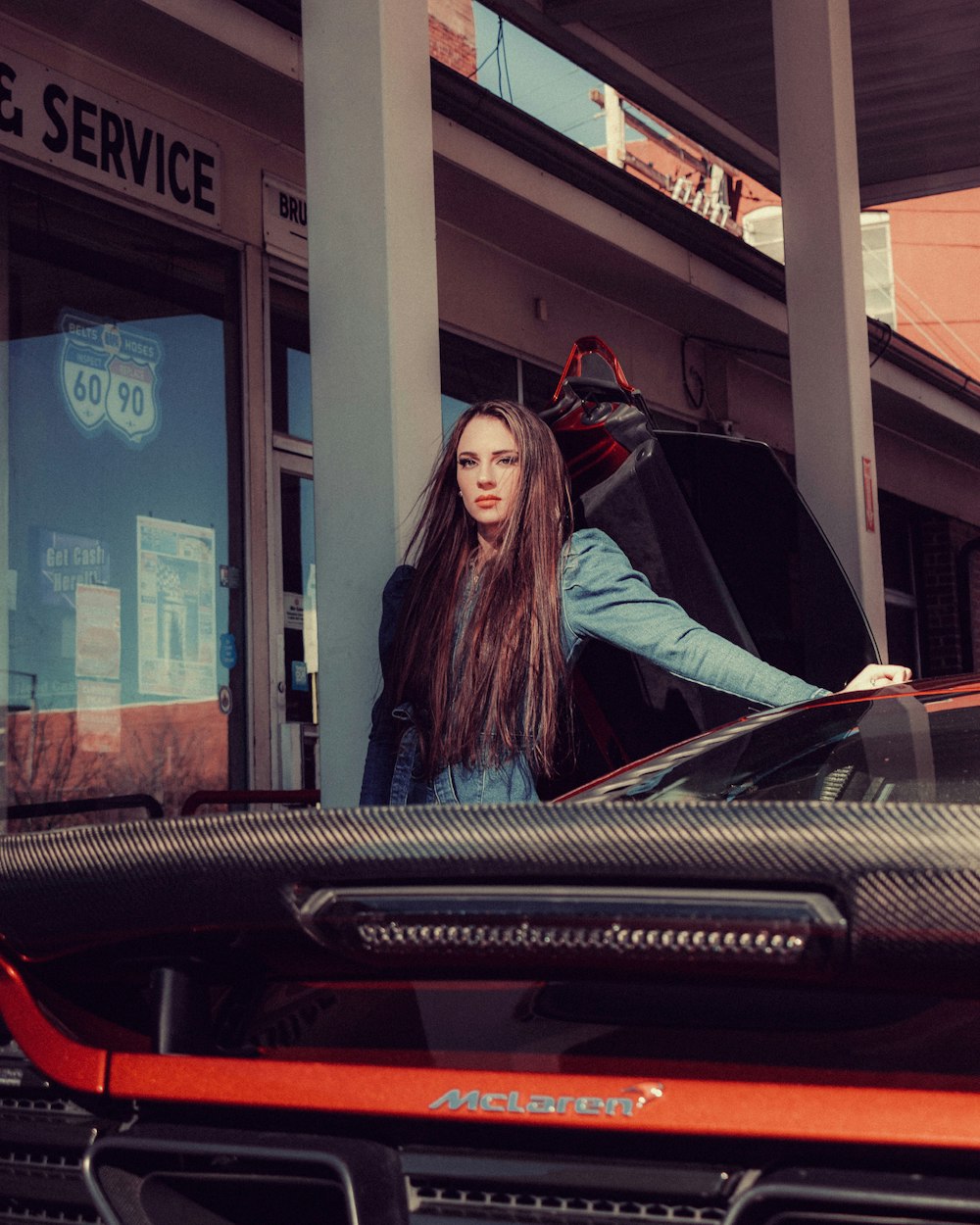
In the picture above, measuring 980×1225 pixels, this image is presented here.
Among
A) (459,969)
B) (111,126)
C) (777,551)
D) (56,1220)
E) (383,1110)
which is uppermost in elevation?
(111,126)

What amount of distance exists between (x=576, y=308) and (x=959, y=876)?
874 cm

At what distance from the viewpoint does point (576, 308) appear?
31.5ft

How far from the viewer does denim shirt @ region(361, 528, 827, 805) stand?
279 cm

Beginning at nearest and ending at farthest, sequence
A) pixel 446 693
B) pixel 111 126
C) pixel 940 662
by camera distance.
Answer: pixel 446 693 → pixel 111 126 → pixel 940 662

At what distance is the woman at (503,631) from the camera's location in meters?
2.90

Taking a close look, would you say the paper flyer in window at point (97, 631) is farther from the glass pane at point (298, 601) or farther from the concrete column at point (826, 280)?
the concrete column at point (826, 280)

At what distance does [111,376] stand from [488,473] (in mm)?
3890

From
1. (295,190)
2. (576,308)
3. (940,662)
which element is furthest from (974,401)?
(295,190)

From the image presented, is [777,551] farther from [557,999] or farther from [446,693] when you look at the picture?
[557,999]

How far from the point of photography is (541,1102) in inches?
49.5

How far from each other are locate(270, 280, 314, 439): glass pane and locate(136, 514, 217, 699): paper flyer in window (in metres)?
0.78

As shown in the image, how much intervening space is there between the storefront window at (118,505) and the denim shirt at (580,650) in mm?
3210

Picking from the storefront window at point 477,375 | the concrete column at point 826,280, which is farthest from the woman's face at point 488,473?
the storefront window at point 477,375

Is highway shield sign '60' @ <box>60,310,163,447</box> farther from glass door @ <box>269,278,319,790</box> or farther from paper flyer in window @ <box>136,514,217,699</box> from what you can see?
glass door @ <box>269,278,319,790</box>
